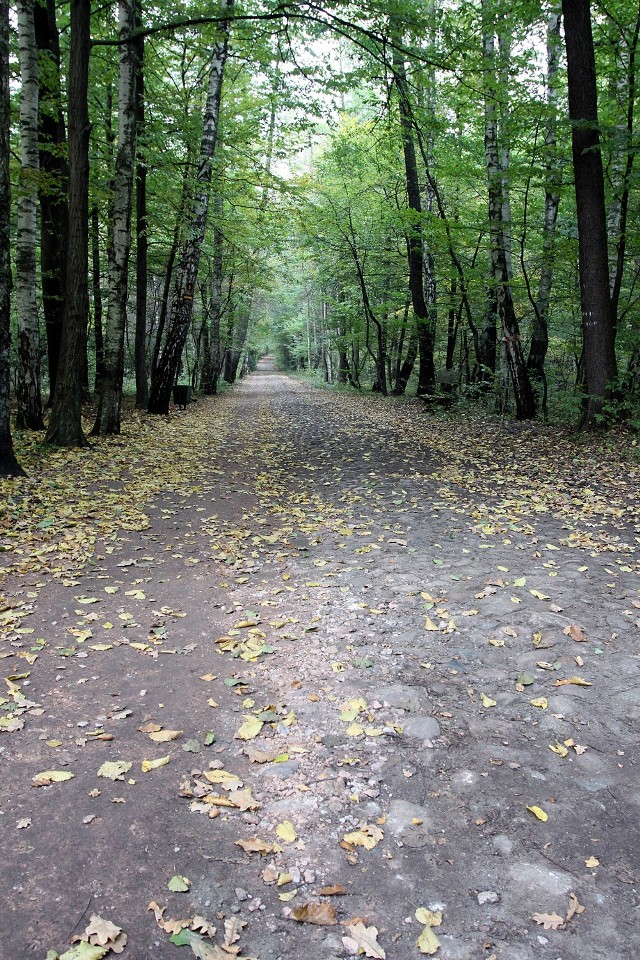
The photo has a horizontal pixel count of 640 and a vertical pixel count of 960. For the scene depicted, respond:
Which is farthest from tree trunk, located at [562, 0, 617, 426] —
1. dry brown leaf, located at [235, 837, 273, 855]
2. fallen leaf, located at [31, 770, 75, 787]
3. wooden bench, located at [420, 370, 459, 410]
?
fallen leaf, located at [31, 770, 75, 787]

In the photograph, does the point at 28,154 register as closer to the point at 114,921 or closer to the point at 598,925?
the point at 114,921

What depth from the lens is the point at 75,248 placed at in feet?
29.7

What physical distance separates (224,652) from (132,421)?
411 inches

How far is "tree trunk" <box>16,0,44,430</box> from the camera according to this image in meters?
8.72

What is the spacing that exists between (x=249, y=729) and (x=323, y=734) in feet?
1.29

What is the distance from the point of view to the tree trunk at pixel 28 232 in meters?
8.72

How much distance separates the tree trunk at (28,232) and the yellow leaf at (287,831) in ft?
30.8

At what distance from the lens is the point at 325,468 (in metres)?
9.28

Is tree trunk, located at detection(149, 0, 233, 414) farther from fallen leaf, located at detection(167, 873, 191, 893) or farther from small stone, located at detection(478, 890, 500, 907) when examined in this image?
small stone, located at detection(478, 890, 500, 907)

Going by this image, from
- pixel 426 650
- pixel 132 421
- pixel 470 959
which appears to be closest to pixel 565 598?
pixel 426 650

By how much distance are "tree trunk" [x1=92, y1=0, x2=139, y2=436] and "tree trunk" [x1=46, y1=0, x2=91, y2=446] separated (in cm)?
126

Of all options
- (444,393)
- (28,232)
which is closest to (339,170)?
(444,393)

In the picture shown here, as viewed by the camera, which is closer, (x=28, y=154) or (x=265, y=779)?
(x=265, y=779)

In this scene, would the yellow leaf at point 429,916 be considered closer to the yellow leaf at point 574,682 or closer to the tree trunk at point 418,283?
the yellow leaf at point 574,682
